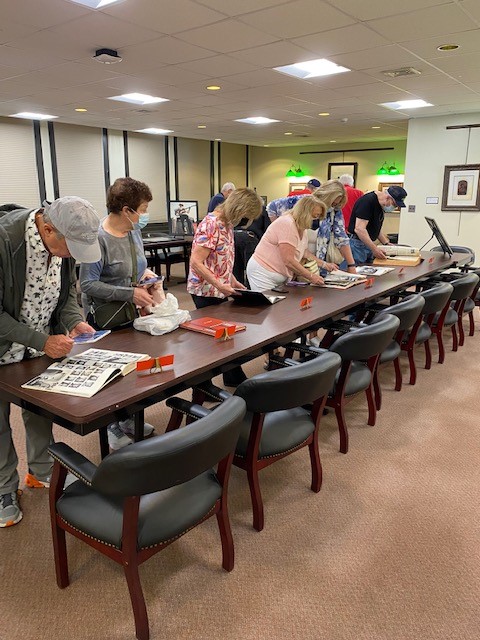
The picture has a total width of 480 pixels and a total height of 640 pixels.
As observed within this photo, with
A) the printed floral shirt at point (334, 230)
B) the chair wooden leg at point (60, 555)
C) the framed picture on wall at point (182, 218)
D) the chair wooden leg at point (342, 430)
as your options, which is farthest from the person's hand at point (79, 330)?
the framed picture on wall at point (182, 218)

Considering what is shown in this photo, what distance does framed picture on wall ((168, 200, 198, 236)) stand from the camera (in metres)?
8.05

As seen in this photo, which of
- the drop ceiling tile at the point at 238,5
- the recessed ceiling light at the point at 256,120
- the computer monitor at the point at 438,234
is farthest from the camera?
the recessed ceiling light at the point at 256,120

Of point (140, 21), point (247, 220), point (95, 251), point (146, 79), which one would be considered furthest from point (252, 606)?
point (146, 79)

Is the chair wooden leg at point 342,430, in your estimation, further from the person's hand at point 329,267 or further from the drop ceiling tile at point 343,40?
the drop ceiling tile at point 343,40

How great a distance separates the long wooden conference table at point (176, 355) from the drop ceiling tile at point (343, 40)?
195 cm

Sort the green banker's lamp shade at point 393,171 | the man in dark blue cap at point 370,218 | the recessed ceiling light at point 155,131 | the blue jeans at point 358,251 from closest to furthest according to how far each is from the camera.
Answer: the man in dark blue cap at point 370,218, the blue jeans at point 358,251, the recessed ceiling light at point 155,131, the green banker's lamp shade at point 393,171

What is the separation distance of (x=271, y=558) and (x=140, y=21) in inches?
139

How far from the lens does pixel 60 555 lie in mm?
1758

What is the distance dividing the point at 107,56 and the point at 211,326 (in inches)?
120

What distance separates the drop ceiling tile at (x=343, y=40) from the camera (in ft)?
11.9

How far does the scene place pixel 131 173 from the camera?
10.3 meters

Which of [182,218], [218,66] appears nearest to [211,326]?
[218,66]

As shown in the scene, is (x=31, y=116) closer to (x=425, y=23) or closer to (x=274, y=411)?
(x=425, y=23)

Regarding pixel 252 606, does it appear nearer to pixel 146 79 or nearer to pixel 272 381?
pixel 272 381
